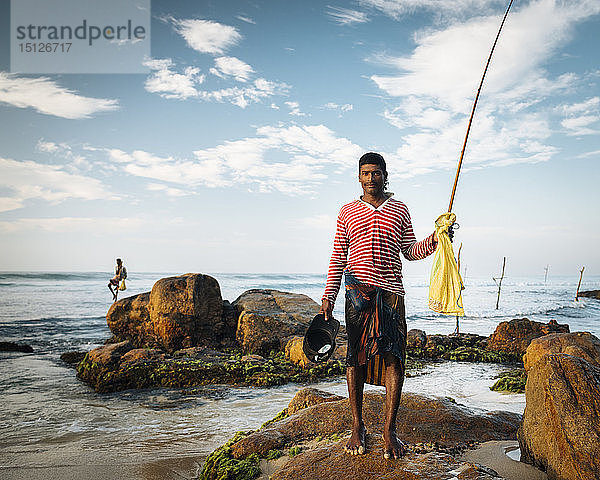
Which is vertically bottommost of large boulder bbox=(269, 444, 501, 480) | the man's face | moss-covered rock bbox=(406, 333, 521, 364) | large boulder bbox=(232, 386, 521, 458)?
moss-covered rock bbox=(406, 333, 521, 364)

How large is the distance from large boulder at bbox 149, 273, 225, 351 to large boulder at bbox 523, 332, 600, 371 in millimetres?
7774

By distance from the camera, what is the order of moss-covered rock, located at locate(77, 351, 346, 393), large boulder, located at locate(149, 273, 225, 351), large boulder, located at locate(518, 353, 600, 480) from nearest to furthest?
Result: large boulder, located at locate(518, 353, 600, 480), moss-covered rock, located at locate(77, 351, 346, 393), large boulder, located at locate(149, 273, 225, 351)

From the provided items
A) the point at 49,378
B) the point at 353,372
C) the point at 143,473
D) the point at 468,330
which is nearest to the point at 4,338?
the point at 49,378

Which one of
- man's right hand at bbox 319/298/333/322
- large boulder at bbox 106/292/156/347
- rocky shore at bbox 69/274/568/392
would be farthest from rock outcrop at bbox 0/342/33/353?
man's right hand at bbox 319/298/333/322

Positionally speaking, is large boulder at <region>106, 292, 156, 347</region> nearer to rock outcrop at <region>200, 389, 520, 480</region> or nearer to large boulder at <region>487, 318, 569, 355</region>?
rock outcrop at <region>200, 389, 520, 480</region>

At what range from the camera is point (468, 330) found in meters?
21.7

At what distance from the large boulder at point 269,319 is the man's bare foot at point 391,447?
29.0 feet

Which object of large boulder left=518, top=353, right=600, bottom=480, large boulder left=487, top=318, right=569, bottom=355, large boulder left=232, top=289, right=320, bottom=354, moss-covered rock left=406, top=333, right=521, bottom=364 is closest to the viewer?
large boulder left=518, top=353, right=600, bottom=480

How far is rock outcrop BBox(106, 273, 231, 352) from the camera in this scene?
40.7 ft

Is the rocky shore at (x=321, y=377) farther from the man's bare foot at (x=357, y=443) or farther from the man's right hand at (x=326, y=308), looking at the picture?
the man's right hand at (x=326, y=308)

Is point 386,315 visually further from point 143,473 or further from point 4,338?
point 4,338

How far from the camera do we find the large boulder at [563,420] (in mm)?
3371

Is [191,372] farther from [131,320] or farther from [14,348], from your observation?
[14,348]

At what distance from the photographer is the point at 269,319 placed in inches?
507
